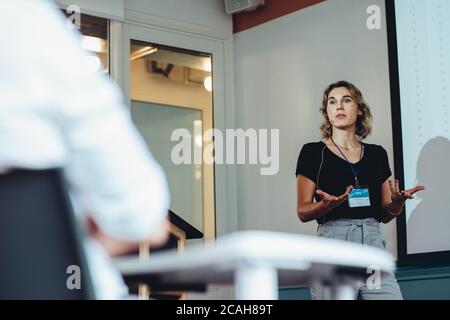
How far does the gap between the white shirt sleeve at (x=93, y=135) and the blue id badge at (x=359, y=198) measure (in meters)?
3.49

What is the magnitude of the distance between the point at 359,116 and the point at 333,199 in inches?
24.3

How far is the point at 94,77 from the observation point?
2.97 ft

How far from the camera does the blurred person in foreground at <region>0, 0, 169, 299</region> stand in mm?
876

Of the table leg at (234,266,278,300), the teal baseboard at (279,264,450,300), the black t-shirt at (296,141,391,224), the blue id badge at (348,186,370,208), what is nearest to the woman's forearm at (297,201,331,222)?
the black t-shirt at (296,141,391,224)

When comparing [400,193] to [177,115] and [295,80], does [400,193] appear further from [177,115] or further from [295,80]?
[177,115]

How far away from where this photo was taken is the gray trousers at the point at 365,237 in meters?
3.81

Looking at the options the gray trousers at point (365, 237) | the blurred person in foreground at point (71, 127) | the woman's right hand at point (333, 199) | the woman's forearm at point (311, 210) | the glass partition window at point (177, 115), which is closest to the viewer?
the blurred person in foreground at point (71, 127)

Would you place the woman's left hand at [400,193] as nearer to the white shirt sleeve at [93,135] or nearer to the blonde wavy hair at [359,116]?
the blonde wavy hair at [359,116]

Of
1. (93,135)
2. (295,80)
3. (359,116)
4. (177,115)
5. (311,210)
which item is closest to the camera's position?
(93,135)

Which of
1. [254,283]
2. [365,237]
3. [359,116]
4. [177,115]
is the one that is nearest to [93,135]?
[254,283]

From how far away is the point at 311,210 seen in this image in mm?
4715

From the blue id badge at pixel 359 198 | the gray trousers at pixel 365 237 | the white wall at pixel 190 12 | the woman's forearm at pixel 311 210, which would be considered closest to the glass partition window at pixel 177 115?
the white wall at pixel 190 12
